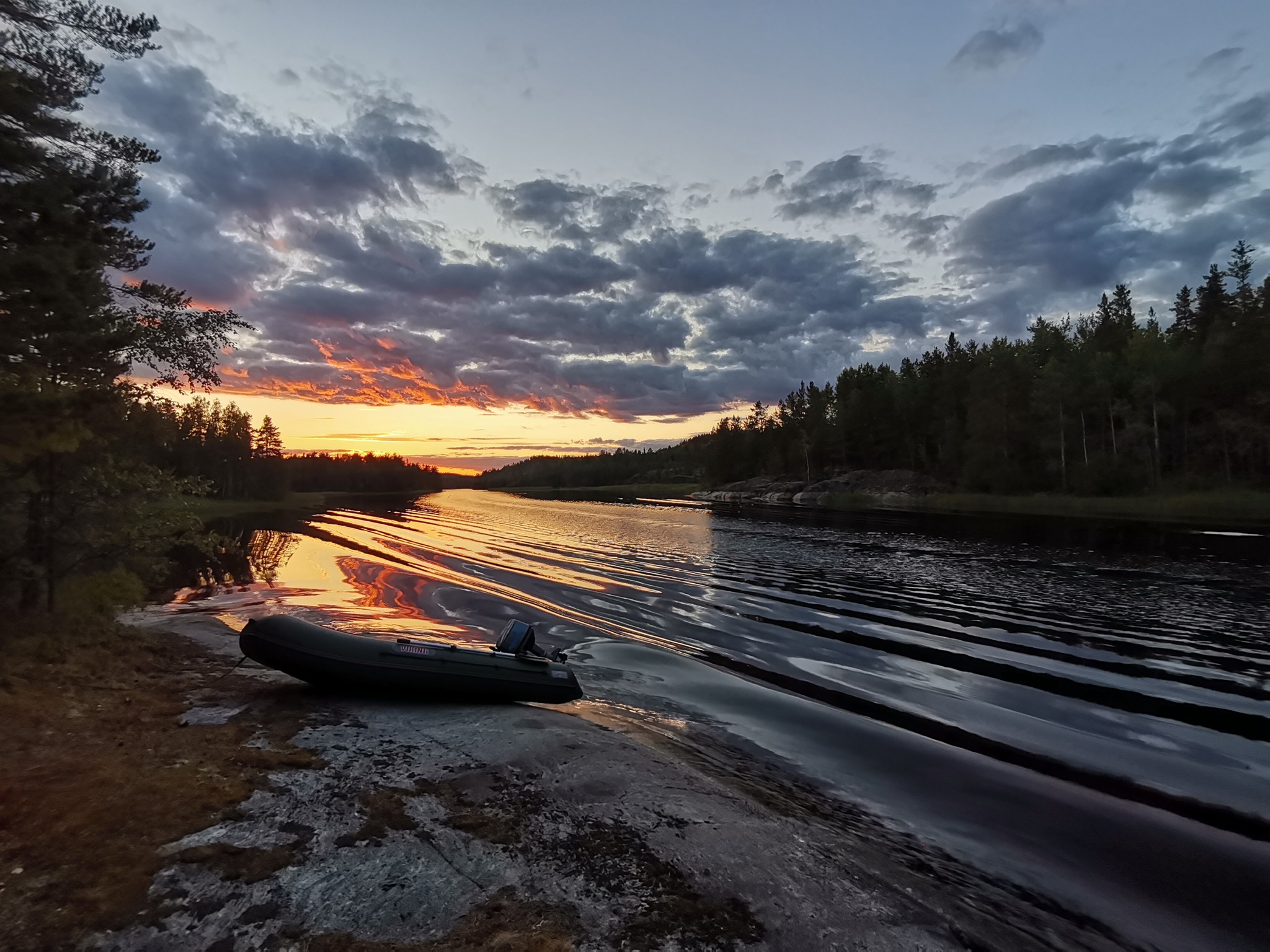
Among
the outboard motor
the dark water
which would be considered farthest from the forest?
the outboard motor

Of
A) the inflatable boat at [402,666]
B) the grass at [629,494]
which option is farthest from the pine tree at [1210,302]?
the inflatable boat at [402,666]

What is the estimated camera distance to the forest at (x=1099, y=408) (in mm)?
55375

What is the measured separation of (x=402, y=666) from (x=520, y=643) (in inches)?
74.7

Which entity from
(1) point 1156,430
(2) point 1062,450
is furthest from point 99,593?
(1) point 1156,430

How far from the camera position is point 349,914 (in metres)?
4.73

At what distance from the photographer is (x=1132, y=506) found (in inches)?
2015

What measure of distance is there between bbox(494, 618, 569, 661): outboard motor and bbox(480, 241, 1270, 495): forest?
61408mm

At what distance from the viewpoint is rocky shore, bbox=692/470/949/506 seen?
242ft

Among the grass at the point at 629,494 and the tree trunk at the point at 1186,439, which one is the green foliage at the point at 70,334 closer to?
the tree trunk at the point at 1186,439

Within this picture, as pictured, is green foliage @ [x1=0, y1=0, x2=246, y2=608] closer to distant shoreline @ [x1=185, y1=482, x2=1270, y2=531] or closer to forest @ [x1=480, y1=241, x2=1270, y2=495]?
distant shoreline @ [x1=185, y1=482, x2=1270, y2=531]

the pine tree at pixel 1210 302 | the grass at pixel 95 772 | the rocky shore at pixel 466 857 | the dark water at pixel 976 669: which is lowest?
the dark water at pixel 976 669

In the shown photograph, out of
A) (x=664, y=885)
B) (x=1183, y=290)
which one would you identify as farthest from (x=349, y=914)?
(x=1183, y=290)

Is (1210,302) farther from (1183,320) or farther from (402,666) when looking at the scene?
(402,666)

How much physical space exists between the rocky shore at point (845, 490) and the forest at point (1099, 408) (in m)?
3.79
